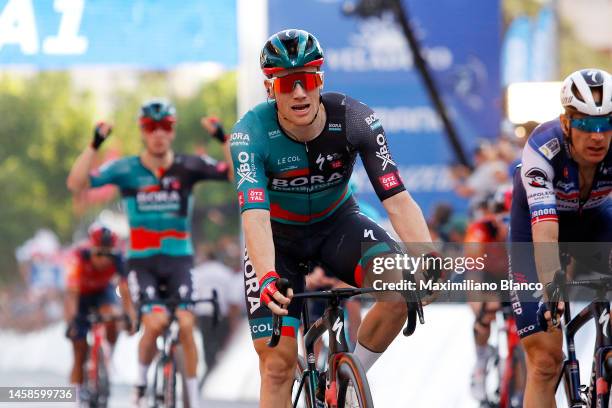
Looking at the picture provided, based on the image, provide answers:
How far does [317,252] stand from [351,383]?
37.7 inches

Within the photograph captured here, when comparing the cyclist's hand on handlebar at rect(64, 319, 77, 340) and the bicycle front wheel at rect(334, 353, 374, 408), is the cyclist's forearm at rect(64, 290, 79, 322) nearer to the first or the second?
the cyclist's hand on handlebar at rect(64, 319, 77, 340)

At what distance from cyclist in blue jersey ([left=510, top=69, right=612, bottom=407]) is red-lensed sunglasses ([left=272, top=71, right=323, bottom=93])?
51.8 inches

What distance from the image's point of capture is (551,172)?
6.38m

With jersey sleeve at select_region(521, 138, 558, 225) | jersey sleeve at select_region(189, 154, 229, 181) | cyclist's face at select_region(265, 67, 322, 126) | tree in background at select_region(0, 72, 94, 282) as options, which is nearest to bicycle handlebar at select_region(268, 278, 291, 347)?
cyclist's face at select_region(265, 67, 322, 126)

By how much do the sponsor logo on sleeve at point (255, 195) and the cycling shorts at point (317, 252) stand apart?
0.48m

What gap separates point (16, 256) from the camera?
39906mm

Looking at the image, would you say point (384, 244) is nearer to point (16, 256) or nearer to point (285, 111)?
point (285, 111)

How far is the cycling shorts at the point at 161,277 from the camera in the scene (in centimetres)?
966

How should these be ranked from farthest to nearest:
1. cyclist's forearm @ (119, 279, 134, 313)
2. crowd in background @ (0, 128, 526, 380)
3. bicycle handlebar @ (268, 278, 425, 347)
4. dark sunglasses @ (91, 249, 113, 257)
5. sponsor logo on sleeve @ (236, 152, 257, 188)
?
1. crowd in background @ (0, 128, 526, 380)
2. dark sunglasses @ (91, 249, 113, 257)
3. cyclist's forearm @ (119, 279, 134, 313)
4. sponsor logo on sleeve @ (236, 152, 257, 188)
5. bicycle handlebar @ (268, 278, 425, 347)

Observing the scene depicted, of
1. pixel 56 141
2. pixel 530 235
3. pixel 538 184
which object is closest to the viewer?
pixel 538 184

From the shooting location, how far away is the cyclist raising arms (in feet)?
19.0

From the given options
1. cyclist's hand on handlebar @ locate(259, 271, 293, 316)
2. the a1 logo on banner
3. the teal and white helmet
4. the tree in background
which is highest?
the tree in background

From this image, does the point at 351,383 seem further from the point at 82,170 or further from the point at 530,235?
the point at 82,170

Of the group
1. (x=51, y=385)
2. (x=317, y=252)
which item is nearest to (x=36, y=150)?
(x=51, y=385)
